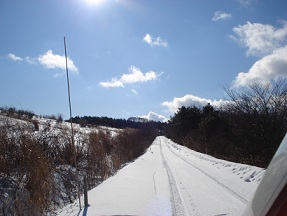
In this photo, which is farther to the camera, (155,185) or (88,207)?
(155,185)

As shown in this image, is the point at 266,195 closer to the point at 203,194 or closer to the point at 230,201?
the point at 230,201

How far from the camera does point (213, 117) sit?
109ft

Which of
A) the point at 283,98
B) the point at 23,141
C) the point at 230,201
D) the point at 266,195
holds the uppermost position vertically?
the point at 283,98

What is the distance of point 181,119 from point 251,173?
44.7 metres

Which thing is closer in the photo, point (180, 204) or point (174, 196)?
point (180, 204)

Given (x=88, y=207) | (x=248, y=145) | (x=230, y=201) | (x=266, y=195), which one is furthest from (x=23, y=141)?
(x=248, y=145)

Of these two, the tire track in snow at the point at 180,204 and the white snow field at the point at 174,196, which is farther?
the white snow field at the point at 174,196

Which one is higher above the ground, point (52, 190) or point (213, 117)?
point (213, 117)

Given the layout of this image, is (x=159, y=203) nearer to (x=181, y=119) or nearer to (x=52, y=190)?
(x=52, y=190)

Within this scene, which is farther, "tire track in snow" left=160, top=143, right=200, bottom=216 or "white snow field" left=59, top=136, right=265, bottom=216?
"white snow field" left=59, top=136, right=265, bottom=216

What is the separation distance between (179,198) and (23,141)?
5522 mm

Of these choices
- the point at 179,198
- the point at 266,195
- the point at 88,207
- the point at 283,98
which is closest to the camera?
the point at 266,195

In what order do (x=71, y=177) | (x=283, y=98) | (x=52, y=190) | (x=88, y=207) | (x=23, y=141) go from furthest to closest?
1. (x=283, y=98)
2. (x=71, y=177)
3. (x=23, y=141)
4. (x=52, y=190)
5. (x=88, y=207)

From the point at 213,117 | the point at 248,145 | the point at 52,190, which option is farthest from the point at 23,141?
the point at 213,117
